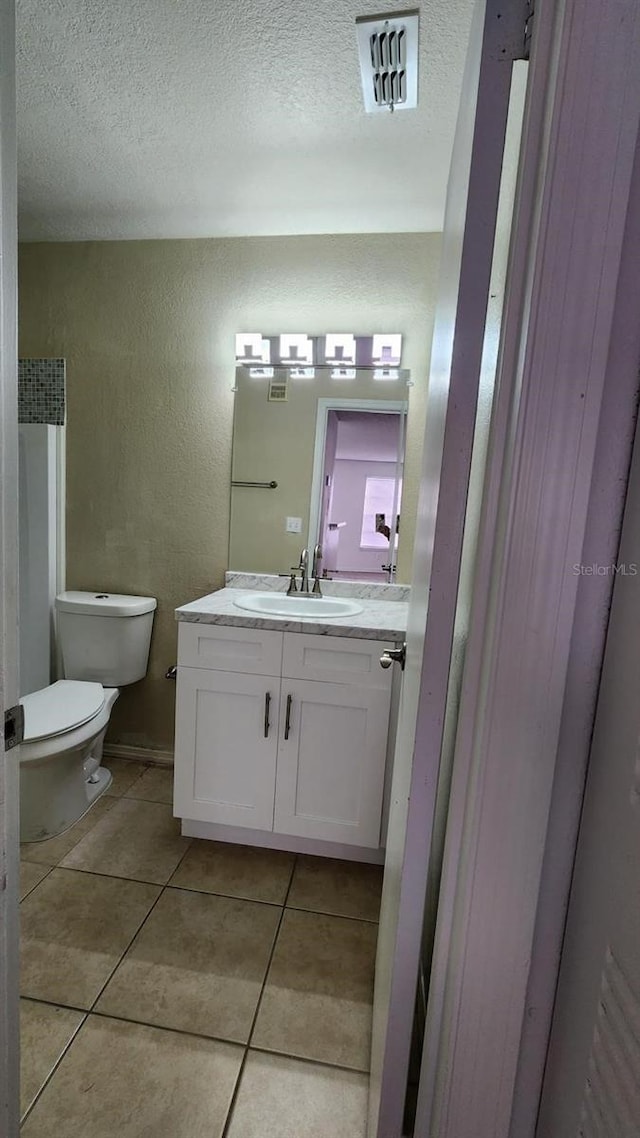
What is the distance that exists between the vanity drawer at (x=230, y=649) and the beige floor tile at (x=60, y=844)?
808mm

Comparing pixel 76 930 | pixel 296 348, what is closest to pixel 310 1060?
pixel 76 930

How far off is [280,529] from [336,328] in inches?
34.0

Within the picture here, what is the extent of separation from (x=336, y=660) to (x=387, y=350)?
1256mm

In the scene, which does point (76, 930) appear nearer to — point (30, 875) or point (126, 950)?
point (126, 950)

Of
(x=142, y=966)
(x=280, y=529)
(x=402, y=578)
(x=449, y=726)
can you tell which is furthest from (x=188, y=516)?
(x=449, y=726)

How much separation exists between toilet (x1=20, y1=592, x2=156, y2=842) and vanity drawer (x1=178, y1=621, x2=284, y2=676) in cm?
50

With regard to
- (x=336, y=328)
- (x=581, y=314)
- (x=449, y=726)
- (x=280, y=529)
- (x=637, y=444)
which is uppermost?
(x=336, y=328)

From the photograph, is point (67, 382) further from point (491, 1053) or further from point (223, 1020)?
point (491, 1053)

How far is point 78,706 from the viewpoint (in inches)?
73.2

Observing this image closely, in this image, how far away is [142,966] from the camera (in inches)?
52.0

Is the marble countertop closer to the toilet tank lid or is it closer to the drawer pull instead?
the drawer pull

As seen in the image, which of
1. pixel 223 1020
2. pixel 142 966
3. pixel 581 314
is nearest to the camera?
pixel 581 314

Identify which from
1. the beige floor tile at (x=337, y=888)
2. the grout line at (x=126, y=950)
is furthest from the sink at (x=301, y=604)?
the grout line at (x=126, y=950)

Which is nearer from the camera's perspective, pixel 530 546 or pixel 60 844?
pixel 530 546
